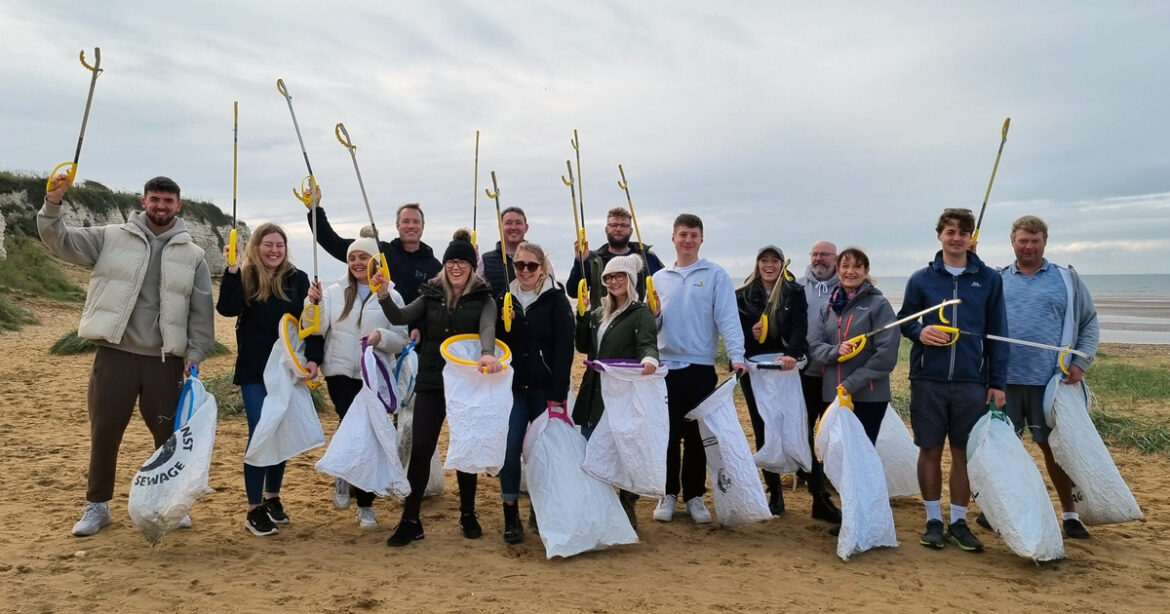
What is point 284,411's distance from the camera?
4273 millimetres

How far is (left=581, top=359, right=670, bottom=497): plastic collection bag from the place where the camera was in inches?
163

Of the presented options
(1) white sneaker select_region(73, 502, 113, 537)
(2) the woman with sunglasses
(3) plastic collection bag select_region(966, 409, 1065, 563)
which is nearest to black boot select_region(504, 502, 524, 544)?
(2) the woman with sunglasses

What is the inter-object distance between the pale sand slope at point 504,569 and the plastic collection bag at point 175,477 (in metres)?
0.20

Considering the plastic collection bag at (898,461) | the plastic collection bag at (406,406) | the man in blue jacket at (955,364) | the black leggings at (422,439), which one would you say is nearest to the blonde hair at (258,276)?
the plastic collection bag at (406,406)

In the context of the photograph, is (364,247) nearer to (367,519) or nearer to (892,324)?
(367,519)

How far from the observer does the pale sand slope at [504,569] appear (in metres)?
3.46

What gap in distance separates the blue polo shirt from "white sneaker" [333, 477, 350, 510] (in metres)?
4.12

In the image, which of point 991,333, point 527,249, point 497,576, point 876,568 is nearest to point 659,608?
point 497,576

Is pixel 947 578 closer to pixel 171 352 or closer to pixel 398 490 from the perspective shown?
pixel 398 490

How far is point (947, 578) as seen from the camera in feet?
12.5

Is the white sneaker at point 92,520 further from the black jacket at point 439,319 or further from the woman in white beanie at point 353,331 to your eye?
the black jacket at point 439,319

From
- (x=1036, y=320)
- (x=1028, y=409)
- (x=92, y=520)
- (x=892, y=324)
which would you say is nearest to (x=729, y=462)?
(x=892, y=324)

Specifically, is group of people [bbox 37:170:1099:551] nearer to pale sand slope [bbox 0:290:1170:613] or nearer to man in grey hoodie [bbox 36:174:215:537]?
man in grey hoodie [bbox 36:174:215:537]

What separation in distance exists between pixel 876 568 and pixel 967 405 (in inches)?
40.3
